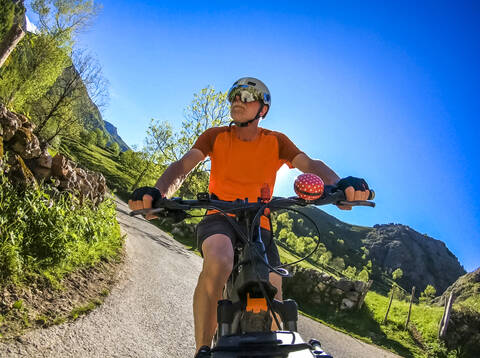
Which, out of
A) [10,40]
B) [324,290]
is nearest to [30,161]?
[10,40]

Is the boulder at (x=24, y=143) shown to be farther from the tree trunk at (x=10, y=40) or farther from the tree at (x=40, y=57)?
the tree at (x=40, y=57)

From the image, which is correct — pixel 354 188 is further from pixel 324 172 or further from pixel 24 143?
pixel 24 143

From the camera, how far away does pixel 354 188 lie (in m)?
1.85

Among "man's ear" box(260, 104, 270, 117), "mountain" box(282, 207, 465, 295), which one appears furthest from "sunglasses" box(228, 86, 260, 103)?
"mountain" box(282, 207, 465, 295)

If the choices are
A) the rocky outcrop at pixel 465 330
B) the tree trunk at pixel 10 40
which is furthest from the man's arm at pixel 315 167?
the rocky outcrop at pixel 465 330

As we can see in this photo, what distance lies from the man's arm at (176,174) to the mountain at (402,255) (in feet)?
336

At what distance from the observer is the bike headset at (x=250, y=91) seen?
104 inches

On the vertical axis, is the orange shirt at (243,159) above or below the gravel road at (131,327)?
above

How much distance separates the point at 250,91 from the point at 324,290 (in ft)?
44.2

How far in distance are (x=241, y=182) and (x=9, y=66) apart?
25448 millimetres

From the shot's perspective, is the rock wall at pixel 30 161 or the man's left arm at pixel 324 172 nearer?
the man's left arm at pixel 324 172

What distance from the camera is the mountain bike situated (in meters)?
1.28

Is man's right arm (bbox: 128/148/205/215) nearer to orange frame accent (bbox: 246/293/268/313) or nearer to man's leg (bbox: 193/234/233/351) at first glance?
man's leg (bbox: 193/234/233/351)

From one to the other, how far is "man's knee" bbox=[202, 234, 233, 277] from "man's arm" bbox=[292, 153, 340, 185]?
1.04 m
